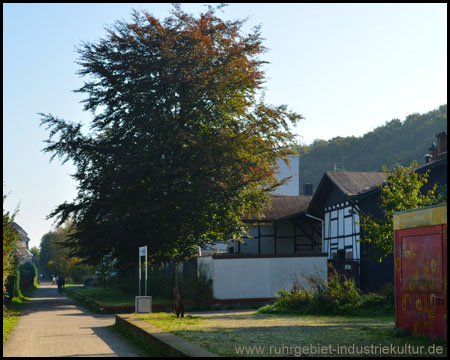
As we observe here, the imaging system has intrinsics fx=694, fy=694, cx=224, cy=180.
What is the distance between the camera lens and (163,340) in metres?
12.6

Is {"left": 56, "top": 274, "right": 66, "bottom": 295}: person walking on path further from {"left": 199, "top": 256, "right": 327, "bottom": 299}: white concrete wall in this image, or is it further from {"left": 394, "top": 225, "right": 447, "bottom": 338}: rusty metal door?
{"left": 394, "top": 225, "right": 447, "bottom": 338}: rusty metal door

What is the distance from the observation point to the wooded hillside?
318 feet

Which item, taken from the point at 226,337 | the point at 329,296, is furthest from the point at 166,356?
the point at 329,296

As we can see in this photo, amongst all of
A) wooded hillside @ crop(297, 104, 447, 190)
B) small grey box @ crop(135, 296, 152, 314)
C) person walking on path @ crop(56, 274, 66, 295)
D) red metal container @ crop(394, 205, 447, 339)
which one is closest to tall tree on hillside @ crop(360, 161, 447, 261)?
small grey box @ crop(135, 296, 152, 314)

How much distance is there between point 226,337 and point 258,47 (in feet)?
70.6

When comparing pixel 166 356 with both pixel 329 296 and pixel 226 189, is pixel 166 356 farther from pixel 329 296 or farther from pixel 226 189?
pixel 226 189

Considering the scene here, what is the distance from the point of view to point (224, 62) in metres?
31.2

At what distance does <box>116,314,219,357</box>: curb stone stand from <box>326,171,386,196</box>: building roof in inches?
833

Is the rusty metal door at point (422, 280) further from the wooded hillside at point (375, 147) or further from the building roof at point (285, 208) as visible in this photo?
the wooded hillside at point (375, 147)

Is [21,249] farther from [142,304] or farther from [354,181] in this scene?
[142,304]

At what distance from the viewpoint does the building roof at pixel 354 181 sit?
37.5 m

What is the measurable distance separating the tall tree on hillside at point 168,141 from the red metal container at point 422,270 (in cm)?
1650

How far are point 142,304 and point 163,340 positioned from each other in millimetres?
8418

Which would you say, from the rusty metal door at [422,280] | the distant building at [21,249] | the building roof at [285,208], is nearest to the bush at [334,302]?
the rusty metal door at [422,280]
